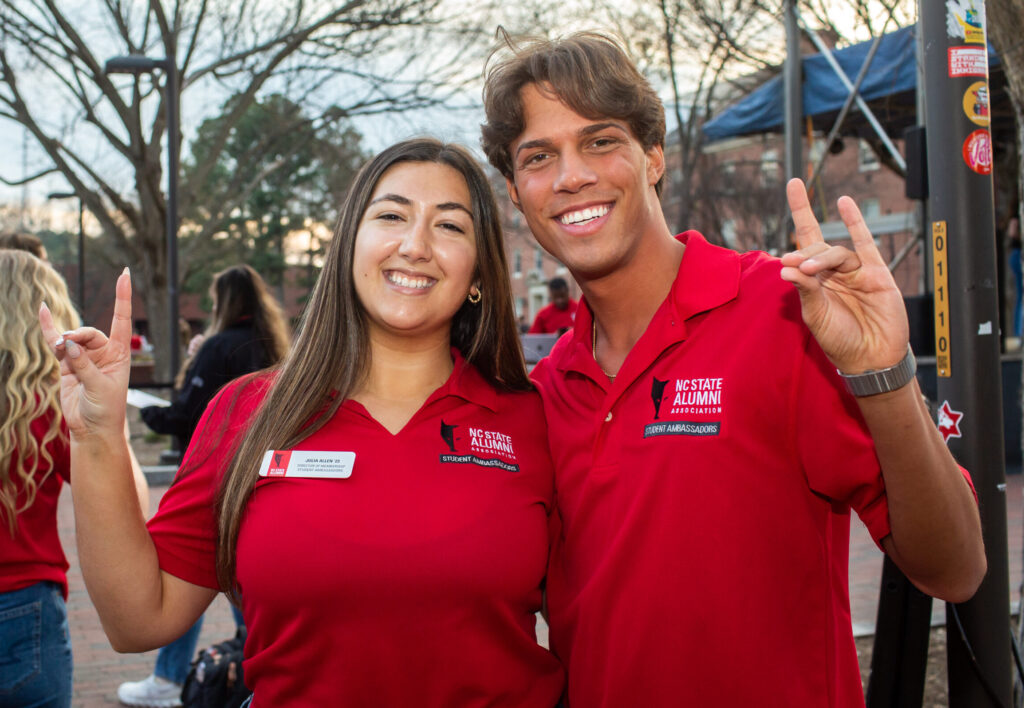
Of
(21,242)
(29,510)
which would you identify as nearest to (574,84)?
(29,510)

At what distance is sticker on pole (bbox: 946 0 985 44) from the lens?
275 centimetres

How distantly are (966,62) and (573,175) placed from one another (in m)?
1.32

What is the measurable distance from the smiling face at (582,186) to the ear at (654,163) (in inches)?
2.5

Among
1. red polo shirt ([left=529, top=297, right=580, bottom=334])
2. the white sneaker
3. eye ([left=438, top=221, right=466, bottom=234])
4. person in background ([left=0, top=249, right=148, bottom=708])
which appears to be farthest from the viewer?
red polo shirt ([left=529, top=297, right=580, bottom=334])

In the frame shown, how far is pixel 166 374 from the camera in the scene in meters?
15.9

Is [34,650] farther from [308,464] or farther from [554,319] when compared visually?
[554,319]

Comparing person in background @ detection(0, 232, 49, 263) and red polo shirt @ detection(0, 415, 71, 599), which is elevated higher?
person in background @ detection(0, 232, 49, 263)

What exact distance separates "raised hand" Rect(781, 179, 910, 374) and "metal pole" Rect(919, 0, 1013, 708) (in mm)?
1164

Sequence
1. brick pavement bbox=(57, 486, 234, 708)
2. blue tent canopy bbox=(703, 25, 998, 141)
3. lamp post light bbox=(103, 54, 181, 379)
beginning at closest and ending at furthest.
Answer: brick pavement bbox=(57, 486, 234, 708), blue tent canopy bbox=(703, 25, 998, 141), lamp post light bbox=(103, 54, 181, 379)

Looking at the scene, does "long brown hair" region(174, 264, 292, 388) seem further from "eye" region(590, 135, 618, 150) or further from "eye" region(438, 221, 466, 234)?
"eye" region(590, 135, 618, 150)

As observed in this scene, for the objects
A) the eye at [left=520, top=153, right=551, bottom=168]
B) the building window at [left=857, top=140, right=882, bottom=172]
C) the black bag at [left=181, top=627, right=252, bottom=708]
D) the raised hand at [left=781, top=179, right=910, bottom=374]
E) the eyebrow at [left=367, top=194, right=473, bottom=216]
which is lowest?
the black bag at [left=181, top=627, right=252, bottom=708]

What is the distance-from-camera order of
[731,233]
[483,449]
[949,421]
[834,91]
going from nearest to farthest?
[483,449]
[949,421]
[834,91]
[731,233]

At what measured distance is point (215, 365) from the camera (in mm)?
5281

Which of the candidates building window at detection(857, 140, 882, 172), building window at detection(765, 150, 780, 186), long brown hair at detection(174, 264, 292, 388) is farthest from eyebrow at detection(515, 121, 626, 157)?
building window at detection(857, 140, 882, 172)
